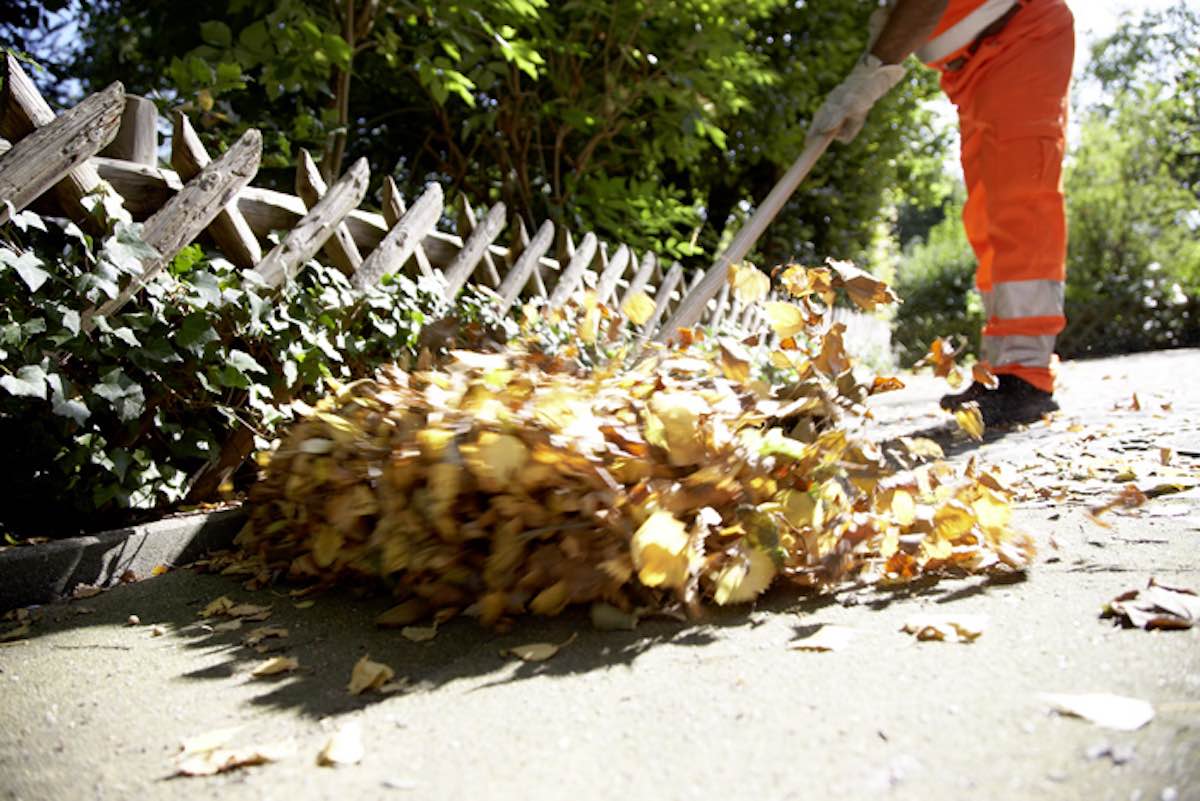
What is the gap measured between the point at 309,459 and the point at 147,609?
15.7 inches

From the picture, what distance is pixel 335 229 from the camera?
8.07ft

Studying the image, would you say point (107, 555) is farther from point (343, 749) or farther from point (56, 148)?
point (343, 749)

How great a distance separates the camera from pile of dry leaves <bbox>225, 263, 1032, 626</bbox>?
136cm

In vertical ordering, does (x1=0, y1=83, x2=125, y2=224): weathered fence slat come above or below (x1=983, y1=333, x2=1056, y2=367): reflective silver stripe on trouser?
above

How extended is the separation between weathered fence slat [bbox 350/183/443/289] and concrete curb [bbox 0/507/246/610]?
0.79 meters

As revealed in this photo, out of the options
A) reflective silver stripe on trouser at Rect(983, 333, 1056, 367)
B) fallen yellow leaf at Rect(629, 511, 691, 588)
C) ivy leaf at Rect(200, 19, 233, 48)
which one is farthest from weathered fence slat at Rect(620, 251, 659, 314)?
fallen yellow leaf at Rect(629, 511, 691, 588)

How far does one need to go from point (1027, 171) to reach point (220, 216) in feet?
8.45

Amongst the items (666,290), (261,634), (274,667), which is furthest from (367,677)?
(666,290)

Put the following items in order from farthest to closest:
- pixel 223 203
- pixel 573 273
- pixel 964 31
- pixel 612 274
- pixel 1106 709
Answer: pixel 612 274, pixel 573 273, pixel 964 31, pixel 223 203, pixel 1106 709

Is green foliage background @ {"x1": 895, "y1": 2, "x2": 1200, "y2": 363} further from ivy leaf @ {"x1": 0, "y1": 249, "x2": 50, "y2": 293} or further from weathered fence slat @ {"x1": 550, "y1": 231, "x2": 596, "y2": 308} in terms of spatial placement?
ivy leaf @ {"x1": 0, "y1": 249, "x2": 50, "y2": 293}

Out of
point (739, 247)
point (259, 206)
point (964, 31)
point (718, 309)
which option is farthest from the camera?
point (718, 309)

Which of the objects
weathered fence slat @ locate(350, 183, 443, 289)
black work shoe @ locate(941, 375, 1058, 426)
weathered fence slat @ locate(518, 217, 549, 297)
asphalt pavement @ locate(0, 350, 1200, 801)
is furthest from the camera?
weathered fence slat @ locate(518, 217, 549, 297)

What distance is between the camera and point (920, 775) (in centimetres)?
85

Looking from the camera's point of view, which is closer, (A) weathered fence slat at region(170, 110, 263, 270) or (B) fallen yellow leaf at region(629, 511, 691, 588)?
(B) fallen yellow leaf at region(629, 511, 691, 588)
